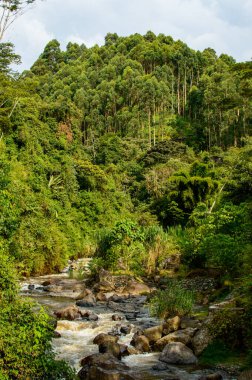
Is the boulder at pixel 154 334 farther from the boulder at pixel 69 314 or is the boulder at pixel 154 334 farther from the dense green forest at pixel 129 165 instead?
the boulder at pixel 69 314

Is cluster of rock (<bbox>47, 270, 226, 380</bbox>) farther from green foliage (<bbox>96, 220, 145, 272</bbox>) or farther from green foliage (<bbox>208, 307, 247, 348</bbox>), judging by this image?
green foliage (<bbox>96, 220, 145, 272</bbox>)

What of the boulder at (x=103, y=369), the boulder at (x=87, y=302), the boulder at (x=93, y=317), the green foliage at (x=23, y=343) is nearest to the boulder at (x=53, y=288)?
the boulder at (x=87, y=302)

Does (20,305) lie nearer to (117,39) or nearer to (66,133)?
(66,133)

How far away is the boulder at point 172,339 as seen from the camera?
8.91 meters

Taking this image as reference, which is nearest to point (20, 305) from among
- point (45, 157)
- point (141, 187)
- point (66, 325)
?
point (66, 325)

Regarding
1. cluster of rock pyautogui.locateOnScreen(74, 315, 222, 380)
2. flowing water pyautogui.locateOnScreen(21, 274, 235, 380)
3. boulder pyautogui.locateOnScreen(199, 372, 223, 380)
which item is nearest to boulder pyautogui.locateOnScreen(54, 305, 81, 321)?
flowing water pyautogui.locateOnScreen(21, 274, 235, 380)

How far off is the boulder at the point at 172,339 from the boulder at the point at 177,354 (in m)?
0.34

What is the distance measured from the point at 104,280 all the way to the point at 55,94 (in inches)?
2016

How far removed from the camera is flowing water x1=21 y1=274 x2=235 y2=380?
7746 mm

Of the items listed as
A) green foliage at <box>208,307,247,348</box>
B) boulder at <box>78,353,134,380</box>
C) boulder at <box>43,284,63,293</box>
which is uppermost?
green foliage at <box>208,307,247,348</box>

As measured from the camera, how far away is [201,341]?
858 cm

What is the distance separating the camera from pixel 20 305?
610 centimetres

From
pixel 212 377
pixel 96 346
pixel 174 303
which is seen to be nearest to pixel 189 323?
pixel 174 303

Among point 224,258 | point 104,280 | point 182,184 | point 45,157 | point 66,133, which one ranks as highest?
point 66,133
